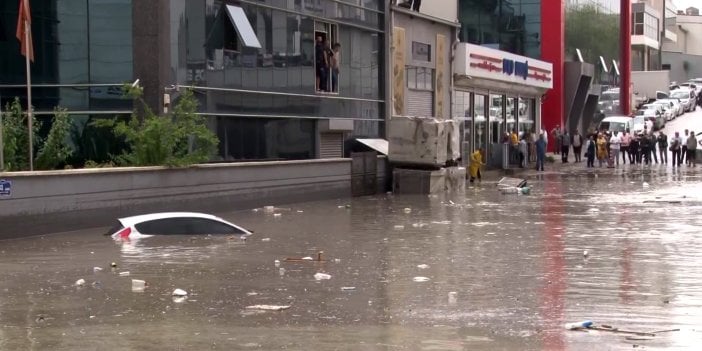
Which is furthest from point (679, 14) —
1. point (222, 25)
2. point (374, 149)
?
point (222, 25)

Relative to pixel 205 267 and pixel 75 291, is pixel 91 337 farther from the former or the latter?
pixel 205 267

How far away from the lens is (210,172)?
29359 millimetres

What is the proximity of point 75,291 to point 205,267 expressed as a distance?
2.89 m

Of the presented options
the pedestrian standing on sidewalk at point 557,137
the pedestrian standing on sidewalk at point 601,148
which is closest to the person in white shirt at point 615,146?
the pedestrian standing on sidewalk at point 601,148

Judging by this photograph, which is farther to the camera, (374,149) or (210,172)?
(374,149)

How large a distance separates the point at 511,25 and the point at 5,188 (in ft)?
168

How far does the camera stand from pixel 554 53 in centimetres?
7038

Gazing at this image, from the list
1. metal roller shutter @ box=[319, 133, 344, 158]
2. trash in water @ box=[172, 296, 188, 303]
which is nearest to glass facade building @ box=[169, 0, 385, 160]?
metal roller shutter @ box=[319, 133, 344, 158]

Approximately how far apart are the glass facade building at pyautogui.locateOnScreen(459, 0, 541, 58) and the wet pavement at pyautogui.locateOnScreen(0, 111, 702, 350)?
4210 cm

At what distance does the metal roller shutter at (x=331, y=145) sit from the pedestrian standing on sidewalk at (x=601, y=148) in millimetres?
→ 24007

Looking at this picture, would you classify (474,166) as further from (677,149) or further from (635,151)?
(635,151)

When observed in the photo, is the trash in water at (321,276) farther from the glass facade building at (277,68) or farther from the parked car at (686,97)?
the parked car at (686,97)

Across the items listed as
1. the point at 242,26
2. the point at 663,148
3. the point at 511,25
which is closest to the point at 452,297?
the point at 242,26

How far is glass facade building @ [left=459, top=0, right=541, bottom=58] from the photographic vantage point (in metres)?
69.6
